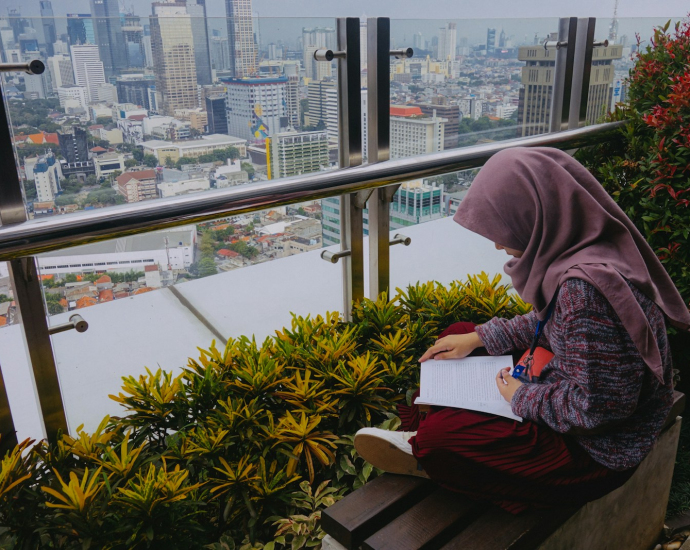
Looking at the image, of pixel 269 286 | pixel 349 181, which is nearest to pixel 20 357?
pixel 269 286

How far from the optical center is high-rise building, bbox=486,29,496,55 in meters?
3.10

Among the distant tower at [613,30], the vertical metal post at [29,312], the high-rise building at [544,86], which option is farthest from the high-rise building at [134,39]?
the distant tower at [613,30]

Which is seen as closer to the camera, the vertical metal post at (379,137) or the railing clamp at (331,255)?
the vertical metal post at (379,137)

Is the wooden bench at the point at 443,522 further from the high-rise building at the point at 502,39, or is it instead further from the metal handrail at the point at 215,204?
the high-rise building at the point at 502,39

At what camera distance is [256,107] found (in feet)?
7.79

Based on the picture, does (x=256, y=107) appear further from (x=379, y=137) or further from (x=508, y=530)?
(x=508, y=530)

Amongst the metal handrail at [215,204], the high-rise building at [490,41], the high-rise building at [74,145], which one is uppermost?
the high-rise building at [490,41]

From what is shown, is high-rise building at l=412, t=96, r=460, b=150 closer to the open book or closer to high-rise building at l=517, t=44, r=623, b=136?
high-rise building at l=517, t=44, r=623, b=136

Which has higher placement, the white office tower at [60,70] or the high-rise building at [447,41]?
the high-rise building at [447,41]

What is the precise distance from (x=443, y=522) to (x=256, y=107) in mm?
1580

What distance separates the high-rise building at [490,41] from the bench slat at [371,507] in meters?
2.17

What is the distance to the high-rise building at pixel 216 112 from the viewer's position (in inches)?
90.3

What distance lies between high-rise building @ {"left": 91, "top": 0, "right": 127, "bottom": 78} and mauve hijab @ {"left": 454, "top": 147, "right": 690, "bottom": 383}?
1.22m

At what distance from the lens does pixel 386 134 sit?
2721 mm
